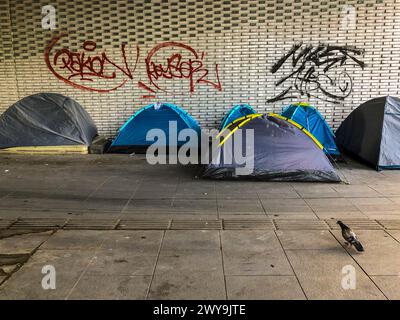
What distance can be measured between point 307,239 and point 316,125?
4.68 metres

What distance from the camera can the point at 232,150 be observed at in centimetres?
657

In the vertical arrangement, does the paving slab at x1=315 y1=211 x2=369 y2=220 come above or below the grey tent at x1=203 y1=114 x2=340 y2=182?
below

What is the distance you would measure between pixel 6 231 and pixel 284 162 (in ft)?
15.0

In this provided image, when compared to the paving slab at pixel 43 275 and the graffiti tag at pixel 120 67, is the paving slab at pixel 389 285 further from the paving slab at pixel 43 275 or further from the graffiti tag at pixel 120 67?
the graffiti tag at pixel 120 67

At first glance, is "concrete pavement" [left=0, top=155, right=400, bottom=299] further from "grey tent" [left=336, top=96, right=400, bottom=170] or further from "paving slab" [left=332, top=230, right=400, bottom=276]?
"grey tent" [left=336, top=96, right=400, bottom=170]

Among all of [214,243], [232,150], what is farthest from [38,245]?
[232,150]

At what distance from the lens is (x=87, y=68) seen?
32.1 feet

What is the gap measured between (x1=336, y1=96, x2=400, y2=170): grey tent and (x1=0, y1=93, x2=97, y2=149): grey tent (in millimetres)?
6602

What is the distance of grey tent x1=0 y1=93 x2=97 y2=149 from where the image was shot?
8906mm

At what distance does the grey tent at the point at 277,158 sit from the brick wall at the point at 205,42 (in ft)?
10.5

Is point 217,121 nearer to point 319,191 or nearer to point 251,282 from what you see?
point 319,191

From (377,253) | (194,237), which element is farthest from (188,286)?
(377,253)

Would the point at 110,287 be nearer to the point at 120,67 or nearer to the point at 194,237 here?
the point at 194,237

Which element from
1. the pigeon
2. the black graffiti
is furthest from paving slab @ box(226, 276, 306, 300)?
the black graffiti
